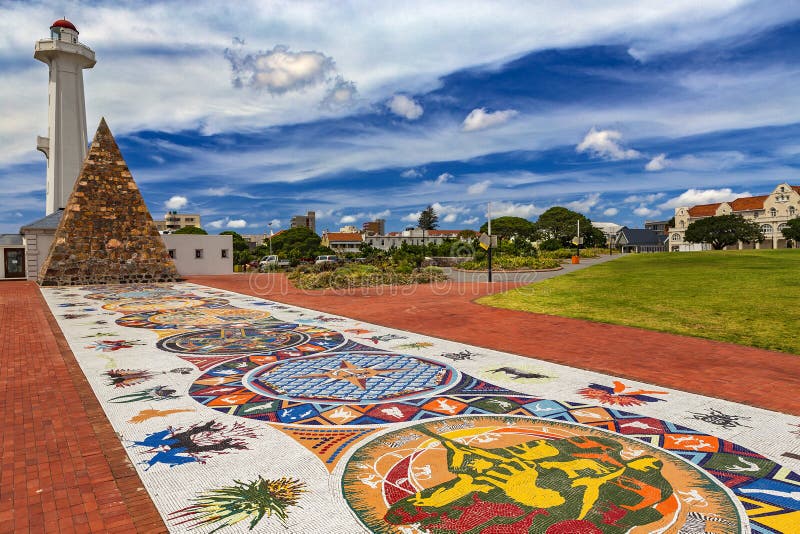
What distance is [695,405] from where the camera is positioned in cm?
548

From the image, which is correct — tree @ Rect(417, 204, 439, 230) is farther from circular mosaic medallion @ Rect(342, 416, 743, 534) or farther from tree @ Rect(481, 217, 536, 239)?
circular mosaic medallion @ Rect(342, 416, 743, 534)

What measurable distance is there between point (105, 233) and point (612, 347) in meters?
25.6

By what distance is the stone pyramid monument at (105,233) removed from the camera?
23.0 metres

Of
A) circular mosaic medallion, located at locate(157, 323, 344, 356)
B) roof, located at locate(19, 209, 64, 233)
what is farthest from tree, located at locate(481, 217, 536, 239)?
circular mosaic medallion, located at locate(157, 323, 344, 356)

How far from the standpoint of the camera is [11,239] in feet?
93.2

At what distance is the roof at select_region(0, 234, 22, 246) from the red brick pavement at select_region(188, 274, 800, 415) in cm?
2459

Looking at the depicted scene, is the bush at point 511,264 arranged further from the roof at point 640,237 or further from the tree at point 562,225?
the roof at point 640,237

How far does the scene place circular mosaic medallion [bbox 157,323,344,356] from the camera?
8555mm

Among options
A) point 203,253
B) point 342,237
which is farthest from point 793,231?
point 342,237

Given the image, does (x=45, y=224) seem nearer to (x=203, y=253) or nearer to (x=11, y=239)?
(x=11, y=239)

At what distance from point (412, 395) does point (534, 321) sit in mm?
6995

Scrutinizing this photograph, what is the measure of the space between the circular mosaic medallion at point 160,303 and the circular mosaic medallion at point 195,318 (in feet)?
3.05

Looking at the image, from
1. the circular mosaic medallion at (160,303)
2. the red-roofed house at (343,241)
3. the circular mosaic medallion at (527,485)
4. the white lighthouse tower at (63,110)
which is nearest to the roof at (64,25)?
the white lighthouse tower at (63,110)

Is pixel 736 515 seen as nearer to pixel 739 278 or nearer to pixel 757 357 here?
pixel 757 357
